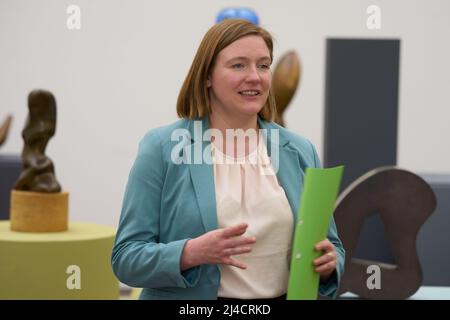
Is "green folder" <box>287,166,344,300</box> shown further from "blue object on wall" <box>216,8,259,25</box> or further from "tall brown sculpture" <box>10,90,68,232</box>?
"blue object on wall" <box>216,8,259,25</box>

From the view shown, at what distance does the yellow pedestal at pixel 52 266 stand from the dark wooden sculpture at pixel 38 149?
0.30 meters

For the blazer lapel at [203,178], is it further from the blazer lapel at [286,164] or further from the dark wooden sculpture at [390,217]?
the dark wooden sculpture at [390,217]

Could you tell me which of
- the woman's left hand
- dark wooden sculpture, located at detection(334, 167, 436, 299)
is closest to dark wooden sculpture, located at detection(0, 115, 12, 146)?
dark wooden sculpture, located at detection(334, 167, 436, 299)

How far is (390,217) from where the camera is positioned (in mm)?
3773

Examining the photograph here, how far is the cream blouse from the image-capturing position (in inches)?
61.4

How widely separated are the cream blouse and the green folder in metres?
0.10

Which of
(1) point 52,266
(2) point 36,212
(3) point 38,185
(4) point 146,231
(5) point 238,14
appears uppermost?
(5) point 238,14

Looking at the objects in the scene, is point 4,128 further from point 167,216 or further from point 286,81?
point 167,216

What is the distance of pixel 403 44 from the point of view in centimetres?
554

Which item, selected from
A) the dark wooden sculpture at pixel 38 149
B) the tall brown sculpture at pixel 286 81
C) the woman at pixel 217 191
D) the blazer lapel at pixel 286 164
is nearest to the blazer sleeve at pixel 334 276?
the woman at pixel 217 191

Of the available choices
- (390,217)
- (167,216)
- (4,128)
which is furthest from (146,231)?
(4,128)

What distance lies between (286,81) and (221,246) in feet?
11.7

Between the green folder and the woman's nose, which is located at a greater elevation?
the woman's nose

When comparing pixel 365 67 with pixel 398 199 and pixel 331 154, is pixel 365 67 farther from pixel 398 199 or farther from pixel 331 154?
pixel 398 199
